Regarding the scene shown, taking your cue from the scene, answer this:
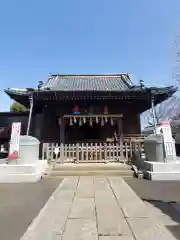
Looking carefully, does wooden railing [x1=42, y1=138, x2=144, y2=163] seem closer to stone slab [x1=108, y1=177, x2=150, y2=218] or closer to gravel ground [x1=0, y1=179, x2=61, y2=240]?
Answer: gravel ground [x1=0, y1=179, x2=61, y2=240]

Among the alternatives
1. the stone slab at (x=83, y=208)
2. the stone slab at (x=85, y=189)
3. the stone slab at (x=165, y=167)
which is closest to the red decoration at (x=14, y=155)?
the stone slab at (x=85, y=189)

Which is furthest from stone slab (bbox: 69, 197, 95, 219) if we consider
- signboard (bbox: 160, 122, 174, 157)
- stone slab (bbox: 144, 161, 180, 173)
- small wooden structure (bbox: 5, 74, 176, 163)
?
small wooden structure (bbox: 5, 74, 176, 163)

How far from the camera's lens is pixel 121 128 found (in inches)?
498

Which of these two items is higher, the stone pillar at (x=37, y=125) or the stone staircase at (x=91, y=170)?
the stone pillar at (x=37, y=125)

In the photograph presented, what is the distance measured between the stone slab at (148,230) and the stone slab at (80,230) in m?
0.63

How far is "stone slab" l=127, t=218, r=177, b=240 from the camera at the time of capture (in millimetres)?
3025

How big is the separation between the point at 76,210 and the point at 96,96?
321 inches

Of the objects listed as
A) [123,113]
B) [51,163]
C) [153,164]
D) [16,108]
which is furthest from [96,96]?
[16,108]

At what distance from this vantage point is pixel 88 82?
15.9 m

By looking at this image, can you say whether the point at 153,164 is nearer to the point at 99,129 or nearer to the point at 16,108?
the point at 99,129

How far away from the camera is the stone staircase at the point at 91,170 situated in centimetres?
877

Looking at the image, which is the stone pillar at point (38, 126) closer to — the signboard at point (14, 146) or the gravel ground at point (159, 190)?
the signboard at point (14, 146)

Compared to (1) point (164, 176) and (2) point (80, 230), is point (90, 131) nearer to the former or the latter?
(1) point (164, 176)

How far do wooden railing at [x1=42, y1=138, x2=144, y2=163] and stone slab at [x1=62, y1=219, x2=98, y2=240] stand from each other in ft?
22.1
